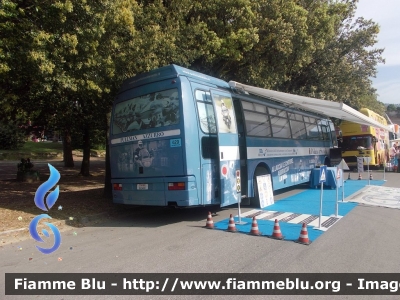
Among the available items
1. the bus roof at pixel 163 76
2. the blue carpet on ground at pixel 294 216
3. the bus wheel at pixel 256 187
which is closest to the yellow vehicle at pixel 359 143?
the blue carpet on ground at pixel 294 216

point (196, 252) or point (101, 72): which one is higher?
point (101, 72)

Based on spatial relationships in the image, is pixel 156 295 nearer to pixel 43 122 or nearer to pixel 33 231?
pixel 33 231

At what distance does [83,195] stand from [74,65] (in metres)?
5.26

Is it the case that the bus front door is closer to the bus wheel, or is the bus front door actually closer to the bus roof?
the bus roof

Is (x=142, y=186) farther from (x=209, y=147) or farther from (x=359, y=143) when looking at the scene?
(x=359, y=143)

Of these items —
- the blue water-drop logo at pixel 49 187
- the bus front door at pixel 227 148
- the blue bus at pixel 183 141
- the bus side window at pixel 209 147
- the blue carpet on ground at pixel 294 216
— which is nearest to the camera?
the blue water-drop logo at pixel 49 187

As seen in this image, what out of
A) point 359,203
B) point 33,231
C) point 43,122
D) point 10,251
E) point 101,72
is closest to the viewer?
point 33,231

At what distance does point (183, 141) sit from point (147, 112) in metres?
1.40

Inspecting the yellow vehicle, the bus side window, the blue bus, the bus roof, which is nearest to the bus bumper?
the blue bus

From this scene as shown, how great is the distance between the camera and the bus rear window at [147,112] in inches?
313

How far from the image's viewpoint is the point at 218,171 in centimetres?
848

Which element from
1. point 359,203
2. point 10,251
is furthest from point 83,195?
point 359,203

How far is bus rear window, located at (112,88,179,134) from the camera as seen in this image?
7949 millimetres

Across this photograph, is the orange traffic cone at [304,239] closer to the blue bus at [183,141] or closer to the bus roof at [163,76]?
the blue bus at [183,141]
